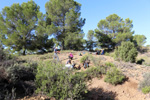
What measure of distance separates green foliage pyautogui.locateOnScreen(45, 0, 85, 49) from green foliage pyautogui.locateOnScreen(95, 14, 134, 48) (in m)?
6.68

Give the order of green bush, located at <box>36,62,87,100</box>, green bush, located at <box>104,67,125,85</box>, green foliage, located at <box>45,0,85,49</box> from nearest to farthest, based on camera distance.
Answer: green bush, located at <box>36,62,87,100</box>, green bush, located at <box>104,67,125,85</box>, green foliage, located at <box>45,0,85,49</box>

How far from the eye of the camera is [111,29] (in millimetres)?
26203

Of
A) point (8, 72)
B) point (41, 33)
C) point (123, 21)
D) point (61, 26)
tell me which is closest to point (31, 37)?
point (41, 33)

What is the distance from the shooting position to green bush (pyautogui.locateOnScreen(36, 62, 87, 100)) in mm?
4039

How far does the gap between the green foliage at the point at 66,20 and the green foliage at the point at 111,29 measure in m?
6.68

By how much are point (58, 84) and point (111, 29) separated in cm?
2431

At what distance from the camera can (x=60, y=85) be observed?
407 centimetres

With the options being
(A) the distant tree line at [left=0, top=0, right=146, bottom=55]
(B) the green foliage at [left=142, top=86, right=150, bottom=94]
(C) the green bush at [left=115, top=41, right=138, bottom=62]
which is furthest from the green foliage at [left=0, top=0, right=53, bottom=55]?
(B) the green foliage at [left=142, top=86, right=150, bottom=94]

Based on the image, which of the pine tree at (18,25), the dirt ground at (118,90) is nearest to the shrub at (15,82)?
the dirt ground at (118,90)

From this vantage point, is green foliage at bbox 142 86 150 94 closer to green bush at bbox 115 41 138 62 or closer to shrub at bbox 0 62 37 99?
shrub at bbox 0 62 37 99

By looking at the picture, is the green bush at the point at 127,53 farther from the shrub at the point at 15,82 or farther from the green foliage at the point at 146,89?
the shrub at the point at 15,82

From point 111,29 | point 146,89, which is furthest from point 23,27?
point 111,29

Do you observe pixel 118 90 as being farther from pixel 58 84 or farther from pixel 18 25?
pixel 18 25

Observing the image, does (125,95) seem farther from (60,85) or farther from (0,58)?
(0,58)
